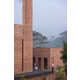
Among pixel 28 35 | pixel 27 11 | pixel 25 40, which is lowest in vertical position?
pixel 25 40

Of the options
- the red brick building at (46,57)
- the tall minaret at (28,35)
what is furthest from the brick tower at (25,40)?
the red brick building at (46,57)

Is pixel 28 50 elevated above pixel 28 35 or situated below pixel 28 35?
below

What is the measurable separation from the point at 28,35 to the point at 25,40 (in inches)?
13.2

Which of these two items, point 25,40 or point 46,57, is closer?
point 25,40

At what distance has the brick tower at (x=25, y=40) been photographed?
23.5ft

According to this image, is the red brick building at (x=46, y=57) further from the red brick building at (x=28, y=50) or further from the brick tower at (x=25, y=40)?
the brick tower at (x=25, y=40)

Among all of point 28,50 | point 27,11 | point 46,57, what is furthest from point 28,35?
point 46,57

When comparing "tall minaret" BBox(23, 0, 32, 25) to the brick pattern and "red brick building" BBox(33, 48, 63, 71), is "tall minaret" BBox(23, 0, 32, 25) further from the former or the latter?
"red brick building" BBox(33, 48, 63, 71)

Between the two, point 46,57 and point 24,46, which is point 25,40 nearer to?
point 24,46

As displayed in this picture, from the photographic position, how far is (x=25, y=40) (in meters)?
7.73

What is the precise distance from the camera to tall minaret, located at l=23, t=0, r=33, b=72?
735cm

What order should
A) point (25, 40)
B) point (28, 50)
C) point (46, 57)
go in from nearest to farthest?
point (28, 50), point (25, 40), point (46, 57)

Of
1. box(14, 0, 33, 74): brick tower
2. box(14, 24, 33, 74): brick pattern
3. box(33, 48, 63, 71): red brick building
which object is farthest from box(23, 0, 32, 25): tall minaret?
box(33, 48, 63, 71): red brick building
